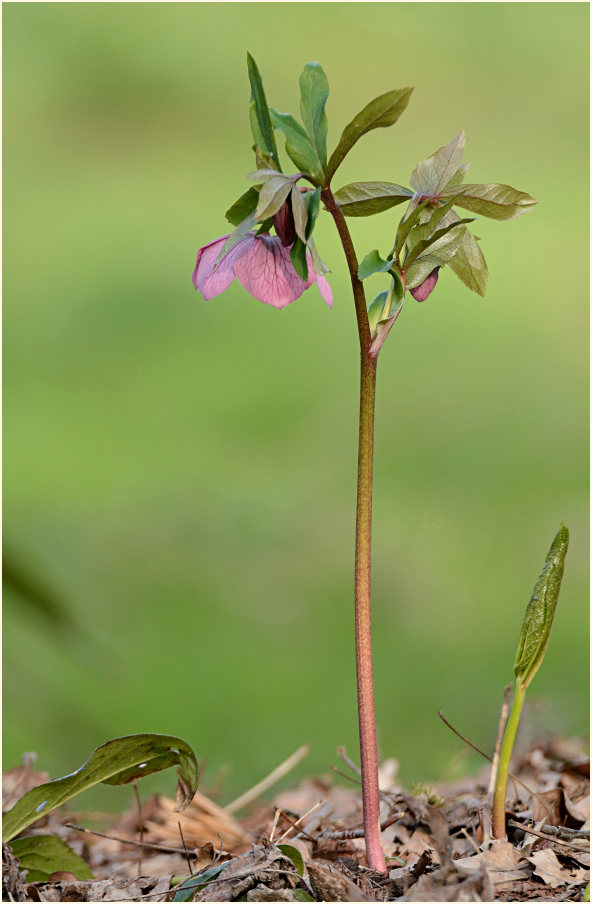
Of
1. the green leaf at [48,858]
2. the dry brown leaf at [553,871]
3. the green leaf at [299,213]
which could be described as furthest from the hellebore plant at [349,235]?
the green leaf at [48,858]

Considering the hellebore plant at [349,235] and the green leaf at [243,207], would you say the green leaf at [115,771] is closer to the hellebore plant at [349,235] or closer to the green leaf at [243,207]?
the hellebore plant at [349,235]

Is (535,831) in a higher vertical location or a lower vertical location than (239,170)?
lower

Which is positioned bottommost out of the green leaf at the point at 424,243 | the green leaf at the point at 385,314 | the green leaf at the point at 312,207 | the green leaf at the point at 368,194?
the green leaf at the point at 385,314

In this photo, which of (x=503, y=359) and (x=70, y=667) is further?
(x=503, y=359)

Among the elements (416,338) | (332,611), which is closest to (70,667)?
(332,611)

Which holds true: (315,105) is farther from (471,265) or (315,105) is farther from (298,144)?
(471,265)

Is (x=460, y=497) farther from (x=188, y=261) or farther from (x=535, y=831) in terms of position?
(x=188, y=261)

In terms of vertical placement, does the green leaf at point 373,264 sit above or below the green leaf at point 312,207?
below
